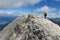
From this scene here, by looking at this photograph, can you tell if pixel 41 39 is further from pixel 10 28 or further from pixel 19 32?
pixel 10 28

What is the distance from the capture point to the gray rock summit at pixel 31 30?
17703mm

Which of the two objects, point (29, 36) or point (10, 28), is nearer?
point (29, 36)

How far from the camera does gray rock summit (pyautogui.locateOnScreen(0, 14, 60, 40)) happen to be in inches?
697

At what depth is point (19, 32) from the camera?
725 inches

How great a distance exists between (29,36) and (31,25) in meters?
1.01

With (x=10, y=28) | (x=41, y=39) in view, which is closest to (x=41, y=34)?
(x=41, y=39)

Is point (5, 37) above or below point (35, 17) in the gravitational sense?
below

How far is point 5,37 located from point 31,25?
2.54 m

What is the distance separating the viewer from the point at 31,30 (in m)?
17.9

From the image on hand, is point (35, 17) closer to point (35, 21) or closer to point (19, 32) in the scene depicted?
point (35, 21)

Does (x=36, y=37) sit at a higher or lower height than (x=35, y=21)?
lower

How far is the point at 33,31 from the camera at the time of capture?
1778cm

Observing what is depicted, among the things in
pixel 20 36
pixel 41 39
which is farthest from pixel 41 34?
pixel 20 36

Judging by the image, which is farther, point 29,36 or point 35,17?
point 35,17
